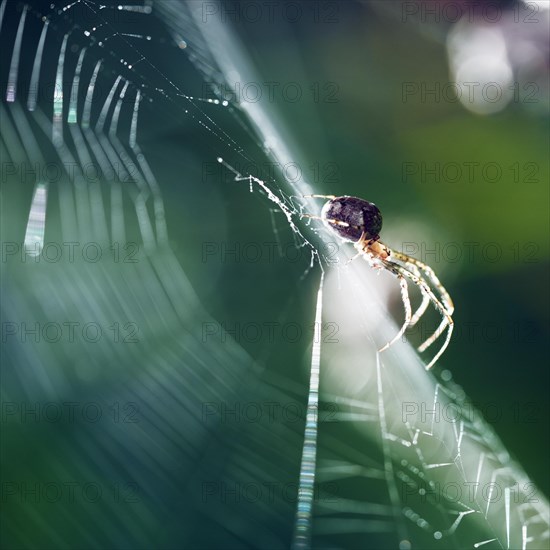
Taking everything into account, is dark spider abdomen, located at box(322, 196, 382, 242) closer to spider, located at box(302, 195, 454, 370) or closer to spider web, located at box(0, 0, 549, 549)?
spider, located at box(302, 195, 454, 370)

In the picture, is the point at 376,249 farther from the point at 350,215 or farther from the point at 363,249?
the point at 350,215

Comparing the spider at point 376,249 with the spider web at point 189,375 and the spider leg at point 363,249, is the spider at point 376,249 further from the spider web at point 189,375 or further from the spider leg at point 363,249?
the spider web at point 189,375

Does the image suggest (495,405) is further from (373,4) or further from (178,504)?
(373,4)

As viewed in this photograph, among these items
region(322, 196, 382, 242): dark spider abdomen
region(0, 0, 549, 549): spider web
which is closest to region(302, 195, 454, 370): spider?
region(322, 196, 382, 242): dark spider abdomen

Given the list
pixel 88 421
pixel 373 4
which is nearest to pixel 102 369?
pixel 88 421

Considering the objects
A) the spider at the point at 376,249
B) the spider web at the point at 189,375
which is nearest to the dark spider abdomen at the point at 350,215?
the spider at the point at 376,249
